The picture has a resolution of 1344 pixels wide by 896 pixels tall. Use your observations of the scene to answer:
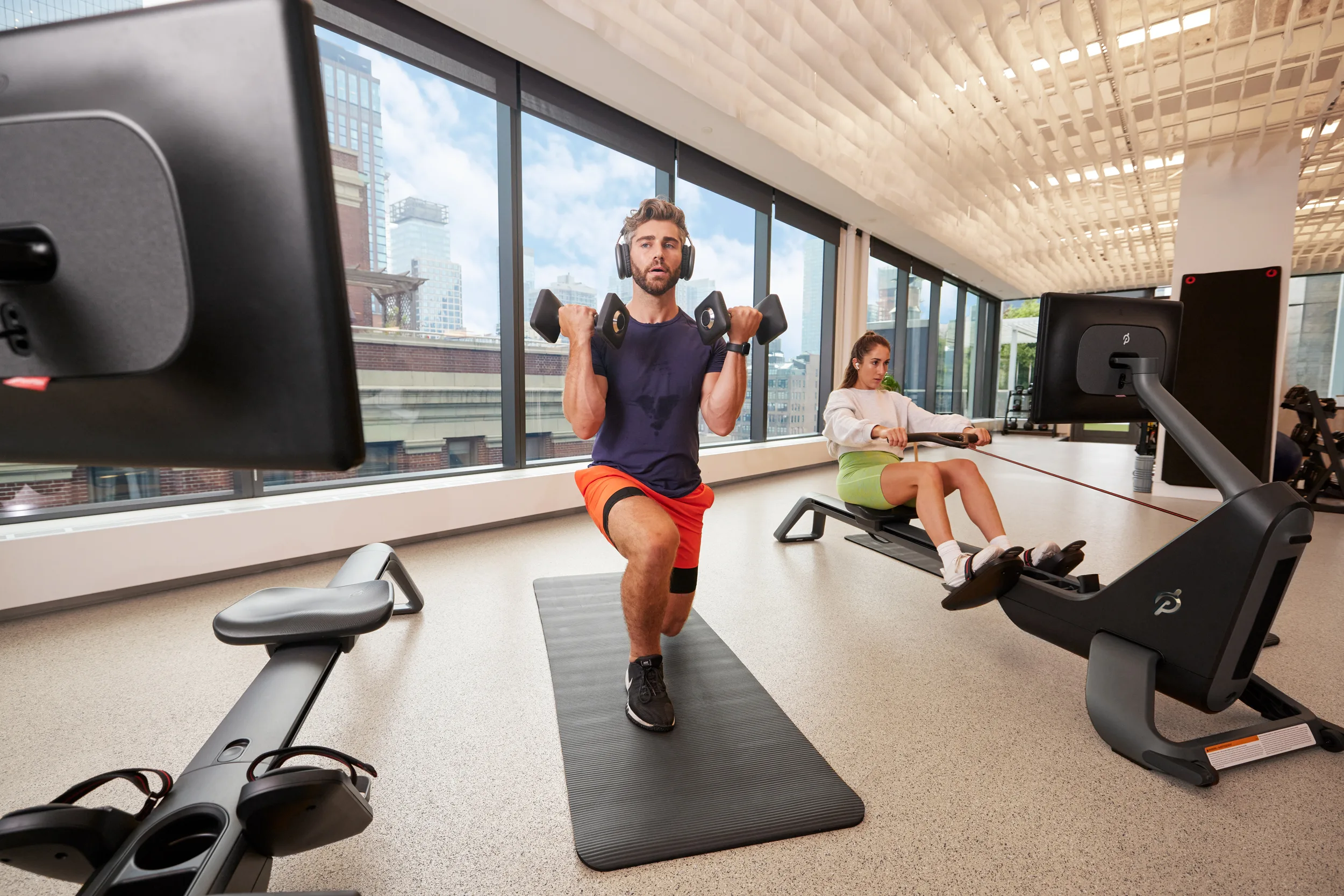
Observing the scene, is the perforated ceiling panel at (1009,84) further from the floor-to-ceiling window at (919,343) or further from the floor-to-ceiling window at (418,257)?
the floor-to-ceiling window at (919,343)

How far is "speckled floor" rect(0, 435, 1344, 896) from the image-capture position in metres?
1.26

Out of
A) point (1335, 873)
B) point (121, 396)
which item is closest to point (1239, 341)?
point (1335, 873)

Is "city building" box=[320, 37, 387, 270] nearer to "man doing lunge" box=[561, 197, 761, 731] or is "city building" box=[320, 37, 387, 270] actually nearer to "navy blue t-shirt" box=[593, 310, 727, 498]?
"man doing lunge" box=[561, 197, 761, 731]

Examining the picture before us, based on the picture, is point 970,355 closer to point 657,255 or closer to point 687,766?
point 657,255

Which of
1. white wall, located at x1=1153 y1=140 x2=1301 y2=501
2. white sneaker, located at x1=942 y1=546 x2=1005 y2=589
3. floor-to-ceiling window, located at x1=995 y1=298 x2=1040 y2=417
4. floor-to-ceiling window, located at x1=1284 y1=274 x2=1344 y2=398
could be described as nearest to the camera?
white sneaker, located at x1=942 y1=546 x2=1005 y2=589

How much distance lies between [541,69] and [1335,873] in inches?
197

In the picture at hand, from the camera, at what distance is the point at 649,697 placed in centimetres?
179

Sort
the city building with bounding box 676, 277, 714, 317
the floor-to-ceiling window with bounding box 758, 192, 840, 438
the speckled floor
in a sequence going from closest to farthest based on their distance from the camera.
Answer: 1. the speckled floor
2. the city building with bounding box 676, 277, 714, 317
3. the floor-to-ceiling window with bounding box 758, 192, 840, 438

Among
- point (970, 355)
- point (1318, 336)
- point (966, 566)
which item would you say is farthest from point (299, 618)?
point (1318, 336)

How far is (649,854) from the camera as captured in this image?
1.29 meters

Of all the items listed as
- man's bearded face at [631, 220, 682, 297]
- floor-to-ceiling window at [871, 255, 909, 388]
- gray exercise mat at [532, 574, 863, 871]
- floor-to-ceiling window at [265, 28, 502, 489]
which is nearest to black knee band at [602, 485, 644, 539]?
gray exercise mat at [532, 574, 863, 871]

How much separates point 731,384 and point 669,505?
451mm

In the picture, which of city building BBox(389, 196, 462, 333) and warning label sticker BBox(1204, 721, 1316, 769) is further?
city building BBox(389, 196, 462, 333)

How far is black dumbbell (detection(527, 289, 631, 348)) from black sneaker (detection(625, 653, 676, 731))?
100 centimetres
